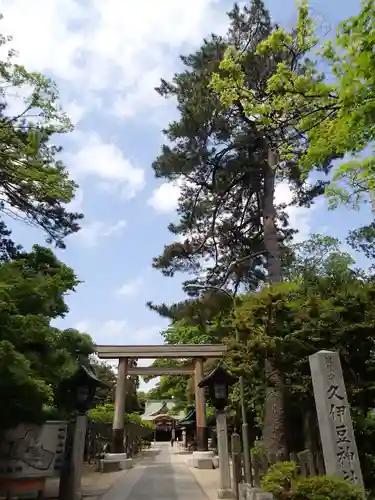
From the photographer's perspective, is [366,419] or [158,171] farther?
[158,171]

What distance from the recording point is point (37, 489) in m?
9.37

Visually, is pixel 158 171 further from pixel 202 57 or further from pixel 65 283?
pixel 65 283

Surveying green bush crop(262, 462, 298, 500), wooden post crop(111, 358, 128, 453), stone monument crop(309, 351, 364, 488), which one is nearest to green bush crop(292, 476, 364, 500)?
green bush crop(262, 462, 298, 500)

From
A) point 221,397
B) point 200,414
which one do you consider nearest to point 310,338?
point 221,397

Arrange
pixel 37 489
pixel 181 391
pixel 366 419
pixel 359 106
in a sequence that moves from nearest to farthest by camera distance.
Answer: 1. pixel 359 106
2. pixel 37 489
3. pixel 366 419
4. pixel 181 391

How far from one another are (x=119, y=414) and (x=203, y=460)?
450cm

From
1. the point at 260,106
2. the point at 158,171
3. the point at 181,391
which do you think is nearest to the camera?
the point at 260,106

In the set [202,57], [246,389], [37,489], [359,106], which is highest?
[202,57]

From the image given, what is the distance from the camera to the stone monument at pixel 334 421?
654cm

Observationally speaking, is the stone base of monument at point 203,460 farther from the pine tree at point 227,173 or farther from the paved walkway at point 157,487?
the pine tree at point 227,173

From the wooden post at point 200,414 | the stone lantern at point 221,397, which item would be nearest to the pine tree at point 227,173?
the stone lantern at point 221,397

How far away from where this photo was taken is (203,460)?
18.1 m

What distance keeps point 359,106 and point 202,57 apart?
1149 cm

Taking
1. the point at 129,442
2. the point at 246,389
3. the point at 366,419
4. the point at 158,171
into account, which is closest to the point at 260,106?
the point at 366,419
